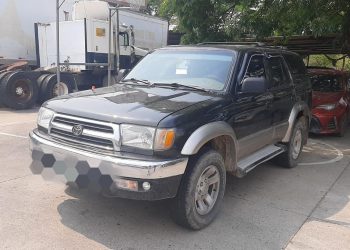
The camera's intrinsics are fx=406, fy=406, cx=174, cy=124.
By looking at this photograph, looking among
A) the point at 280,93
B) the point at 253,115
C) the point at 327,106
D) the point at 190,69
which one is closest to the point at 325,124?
the point at 327,106

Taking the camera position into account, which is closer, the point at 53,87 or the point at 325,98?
the point at 325,98

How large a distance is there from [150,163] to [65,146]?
93 cm

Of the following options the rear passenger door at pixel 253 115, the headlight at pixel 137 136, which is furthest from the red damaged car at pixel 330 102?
the headlight at pixel 137 136

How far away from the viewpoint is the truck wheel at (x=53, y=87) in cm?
1298

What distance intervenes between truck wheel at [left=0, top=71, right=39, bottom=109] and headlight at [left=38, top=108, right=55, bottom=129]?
8.64 m

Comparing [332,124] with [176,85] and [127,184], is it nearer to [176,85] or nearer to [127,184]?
[176,85]

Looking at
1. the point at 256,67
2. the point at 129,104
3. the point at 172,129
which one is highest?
the point at 256,67

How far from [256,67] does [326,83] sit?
5086 millimetres

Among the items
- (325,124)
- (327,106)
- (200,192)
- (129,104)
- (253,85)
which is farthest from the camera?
(327,106)

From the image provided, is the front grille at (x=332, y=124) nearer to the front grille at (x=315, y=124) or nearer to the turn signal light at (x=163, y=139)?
the front grille at (x=315, y=124)

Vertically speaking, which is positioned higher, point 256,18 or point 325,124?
point 256,18

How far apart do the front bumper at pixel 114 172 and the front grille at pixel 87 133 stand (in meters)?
0.09

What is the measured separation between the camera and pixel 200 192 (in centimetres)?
415

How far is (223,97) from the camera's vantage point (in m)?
4.51
